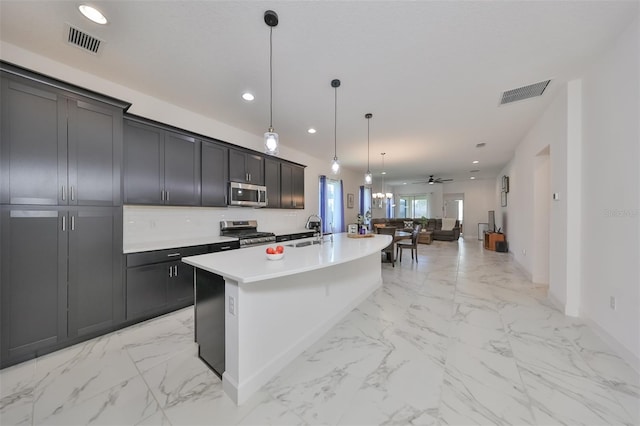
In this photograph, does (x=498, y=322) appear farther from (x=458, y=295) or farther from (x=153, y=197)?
(x=153, y=197)

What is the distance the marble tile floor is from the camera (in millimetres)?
1421

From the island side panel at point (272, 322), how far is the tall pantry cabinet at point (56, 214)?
1691 millimetres

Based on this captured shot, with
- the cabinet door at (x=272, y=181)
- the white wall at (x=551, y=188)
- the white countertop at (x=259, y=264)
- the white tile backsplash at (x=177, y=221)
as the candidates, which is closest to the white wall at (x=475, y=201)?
the white wall at (x=551, y=188)

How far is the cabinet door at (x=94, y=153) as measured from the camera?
214cm

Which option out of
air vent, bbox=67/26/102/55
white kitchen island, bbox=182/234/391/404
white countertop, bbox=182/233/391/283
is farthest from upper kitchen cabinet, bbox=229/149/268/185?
white countertop, bbox=182/233/391/283

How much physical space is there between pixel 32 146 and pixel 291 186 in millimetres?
3628

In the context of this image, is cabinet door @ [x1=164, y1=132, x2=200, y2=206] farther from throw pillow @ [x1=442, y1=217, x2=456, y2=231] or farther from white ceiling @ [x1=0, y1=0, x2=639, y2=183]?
throw pillow @ [x1=442, y1=217, x2=456, y2=231]

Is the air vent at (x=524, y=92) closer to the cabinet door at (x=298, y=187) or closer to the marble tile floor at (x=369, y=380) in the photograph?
the marble tile floor at (x=369, y=380)

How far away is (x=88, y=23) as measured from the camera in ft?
6.19

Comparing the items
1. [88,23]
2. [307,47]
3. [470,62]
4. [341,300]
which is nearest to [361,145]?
[470,62]

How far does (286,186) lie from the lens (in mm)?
4938

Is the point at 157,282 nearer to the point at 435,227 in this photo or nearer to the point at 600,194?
the point at 600,194

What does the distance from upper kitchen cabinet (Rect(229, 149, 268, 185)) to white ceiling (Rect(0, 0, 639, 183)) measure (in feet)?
2.11

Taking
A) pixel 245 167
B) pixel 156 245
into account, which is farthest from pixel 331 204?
pixel 156 245
